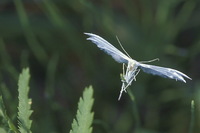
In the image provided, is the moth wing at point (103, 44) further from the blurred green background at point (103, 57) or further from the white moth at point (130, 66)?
the blurred green background at point (103, 57)

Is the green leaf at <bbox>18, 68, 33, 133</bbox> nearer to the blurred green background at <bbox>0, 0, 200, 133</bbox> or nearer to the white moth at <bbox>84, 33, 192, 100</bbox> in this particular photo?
the white moth at <bbox>84, 33, 192, 100</bbox>

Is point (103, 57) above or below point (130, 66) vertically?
above

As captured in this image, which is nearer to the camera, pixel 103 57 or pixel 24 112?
pixel 24 112

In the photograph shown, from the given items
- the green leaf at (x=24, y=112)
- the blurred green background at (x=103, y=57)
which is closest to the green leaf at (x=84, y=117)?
the green leaf at (x=24, y=112)

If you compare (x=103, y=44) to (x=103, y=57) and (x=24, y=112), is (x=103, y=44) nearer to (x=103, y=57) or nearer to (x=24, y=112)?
(x=24, y=112)

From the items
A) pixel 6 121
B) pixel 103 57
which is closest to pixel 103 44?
pixel 6 121

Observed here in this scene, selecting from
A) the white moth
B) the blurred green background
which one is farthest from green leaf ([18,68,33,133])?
the blurred green background

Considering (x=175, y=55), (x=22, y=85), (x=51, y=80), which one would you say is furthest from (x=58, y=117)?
(x=22, y=85)

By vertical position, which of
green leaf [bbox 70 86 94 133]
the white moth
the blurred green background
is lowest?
green leaf [bbox 70 86 94 133]

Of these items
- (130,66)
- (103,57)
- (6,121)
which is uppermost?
(103,57)
